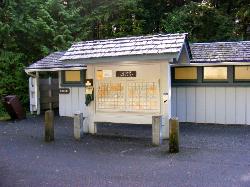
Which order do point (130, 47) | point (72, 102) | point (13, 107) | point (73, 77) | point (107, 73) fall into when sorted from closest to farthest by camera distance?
point (130, 47) → point (107, 73) → point (13, 107) → point (73, 77) → point (72, 102)

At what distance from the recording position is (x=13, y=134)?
43.0 ft

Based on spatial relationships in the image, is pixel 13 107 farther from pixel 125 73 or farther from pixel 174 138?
pixel 174 138

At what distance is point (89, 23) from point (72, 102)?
9.91 meters

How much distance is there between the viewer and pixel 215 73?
15078mm

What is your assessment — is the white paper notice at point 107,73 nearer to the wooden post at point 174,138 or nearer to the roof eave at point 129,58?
the roof eave at point 129,58

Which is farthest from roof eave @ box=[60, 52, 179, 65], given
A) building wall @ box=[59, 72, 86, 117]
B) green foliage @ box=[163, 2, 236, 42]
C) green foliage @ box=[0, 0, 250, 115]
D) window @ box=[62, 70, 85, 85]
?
green foliage @ box=[163, 2, 236, 42]

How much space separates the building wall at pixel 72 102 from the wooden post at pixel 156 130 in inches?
265

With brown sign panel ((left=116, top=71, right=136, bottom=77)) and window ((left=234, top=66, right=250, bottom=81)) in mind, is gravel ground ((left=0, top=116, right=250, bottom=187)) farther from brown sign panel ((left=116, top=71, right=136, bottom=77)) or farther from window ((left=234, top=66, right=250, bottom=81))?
window ((left=234, top=66, right=250, bottom=81))

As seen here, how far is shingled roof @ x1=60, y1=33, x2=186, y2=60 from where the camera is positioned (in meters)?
10.9

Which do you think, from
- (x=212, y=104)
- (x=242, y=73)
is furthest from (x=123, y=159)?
(x=242, y=73)

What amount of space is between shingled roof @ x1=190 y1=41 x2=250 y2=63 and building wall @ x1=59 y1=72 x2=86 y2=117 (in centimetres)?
512

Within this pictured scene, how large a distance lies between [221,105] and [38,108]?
8.62m

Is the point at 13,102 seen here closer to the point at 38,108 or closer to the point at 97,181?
the point at 38,108

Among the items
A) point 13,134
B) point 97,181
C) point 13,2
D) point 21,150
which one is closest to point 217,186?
point 97,181
